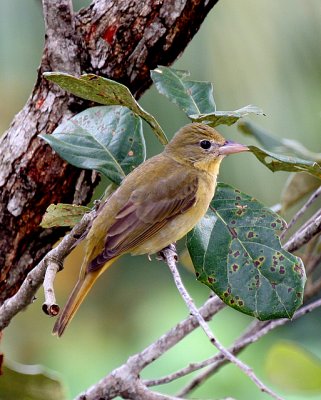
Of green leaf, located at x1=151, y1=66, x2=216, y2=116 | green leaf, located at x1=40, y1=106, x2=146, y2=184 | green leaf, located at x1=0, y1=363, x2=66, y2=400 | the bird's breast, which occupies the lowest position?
green leaf, located at x1=0, y1=363, x2=66, y2=400

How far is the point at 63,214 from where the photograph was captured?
5.99 ft

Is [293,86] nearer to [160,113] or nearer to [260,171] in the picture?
[260,171]

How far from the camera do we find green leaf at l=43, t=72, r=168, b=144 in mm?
1788

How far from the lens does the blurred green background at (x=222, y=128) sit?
3156 millimetres

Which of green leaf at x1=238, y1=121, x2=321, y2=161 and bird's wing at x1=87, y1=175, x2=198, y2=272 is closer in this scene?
bird's wing at x1=87, y1=175, x2=198, y2=272

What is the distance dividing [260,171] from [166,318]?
0.79 m

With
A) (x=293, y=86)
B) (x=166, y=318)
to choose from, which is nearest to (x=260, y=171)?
(x=293, y=86)

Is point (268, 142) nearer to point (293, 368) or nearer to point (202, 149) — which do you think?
point (202, 149)

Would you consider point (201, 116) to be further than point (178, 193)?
No

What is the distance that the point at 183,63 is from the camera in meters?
3.42

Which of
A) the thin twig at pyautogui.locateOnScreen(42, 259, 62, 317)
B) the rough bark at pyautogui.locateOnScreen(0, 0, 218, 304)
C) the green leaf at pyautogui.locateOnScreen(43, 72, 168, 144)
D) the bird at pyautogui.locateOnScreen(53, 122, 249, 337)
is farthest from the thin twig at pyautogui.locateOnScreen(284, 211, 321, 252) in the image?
the rough bark at pyautogui.locateOnScreen(0, 0, 218, 304)

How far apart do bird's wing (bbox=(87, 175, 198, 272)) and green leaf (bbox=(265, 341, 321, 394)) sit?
457 millimetres

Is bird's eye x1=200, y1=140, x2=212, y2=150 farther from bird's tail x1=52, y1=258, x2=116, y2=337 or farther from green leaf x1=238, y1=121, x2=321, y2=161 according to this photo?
bird's tail x1=52, y1=258, x2=116, y2=337

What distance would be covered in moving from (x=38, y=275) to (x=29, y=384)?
1.84ft
